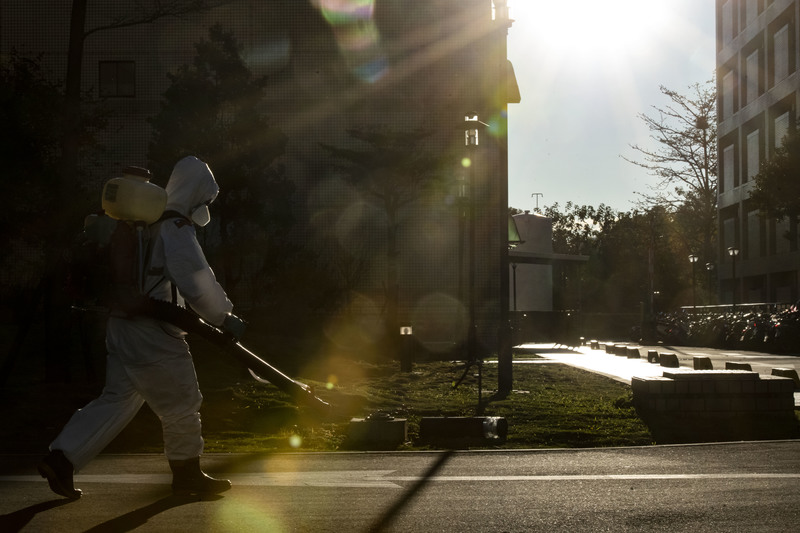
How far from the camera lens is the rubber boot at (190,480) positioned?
5594 millimetres

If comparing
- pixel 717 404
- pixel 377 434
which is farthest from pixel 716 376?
pixel 377 434

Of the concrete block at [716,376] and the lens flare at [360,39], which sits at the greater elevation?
the lens flare at [360,39]

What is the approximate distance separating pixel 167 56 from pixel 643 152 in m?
34.9

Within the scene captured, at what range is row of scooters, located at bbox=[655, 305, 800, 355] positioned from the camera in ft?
106

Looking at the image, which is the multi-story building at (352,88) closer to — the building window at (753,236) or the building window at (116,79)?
the building window at (116,79)

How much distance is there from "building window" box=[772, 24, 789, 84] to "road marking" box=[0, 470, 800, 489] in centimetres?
4854

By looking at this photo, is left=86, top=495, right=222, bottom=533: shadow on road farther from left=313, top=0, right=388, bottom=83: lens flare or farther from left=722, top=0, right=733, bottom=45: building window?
left=722, top=0, right=733, bottom=45: building window

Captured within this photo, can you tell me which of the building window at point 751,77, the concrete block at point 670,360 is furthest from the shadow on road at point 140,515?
the building window at point 751,77

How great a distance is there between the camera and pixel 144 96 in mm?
39938

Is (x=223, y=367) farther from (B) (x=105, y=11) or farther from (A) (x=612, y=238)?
(A) (x=612, y=238)

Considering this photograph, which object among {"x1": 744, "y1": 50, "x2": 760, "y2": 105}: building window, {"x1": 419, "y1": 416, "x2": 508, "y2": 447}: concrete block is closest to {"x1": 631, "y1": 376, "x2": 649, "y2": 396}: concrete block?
{"x1": 419, "y1": 416, "x2": 508, "y2": 447}: concrete block

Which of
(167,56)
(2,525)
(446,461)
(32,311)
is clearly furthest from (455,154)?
(2,525)

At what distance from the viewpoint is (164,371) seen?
5.48 m

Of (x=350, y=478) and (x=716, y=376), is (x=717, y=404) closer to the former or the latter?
(x=716, y=376)
